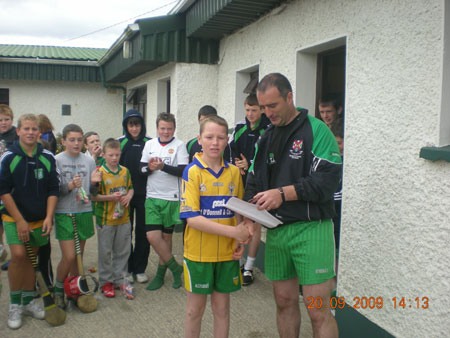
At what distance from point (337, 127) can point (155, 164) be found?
1.77 metres

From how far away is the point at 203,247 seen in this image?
2734 millimetres

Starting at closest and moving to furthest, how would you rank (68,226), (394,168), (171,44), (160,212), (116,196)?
(394,168) → (68,226) → (116,196) → (160,212) → (171,44)

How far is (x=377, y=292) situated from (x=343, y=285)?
40cm

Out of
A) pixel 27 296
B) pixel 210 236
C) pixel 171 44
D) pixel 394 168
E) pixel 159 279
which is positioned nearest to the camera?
pixel 210 236

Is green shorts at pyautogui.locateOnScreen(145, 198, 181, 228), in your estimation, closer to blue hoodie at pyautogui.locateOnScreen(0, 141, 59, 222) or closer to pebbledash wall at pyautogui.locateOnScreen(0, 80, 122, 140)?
blue hoodie at pyautogui.locateOnScreen(0, 141, 59, 222)

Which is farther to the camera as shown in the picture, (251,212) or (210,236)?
(210,236)

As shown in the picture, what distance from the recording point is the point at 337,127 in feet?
12.9

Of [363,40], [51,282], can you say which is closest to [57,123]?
[51,282]

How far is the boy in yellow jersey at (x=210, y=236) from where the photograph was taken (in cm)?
271

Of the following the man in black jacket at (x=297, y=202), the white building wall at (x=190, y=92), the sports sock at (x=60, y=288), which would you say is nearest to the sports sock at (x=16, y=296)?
the sports sock at (x=60, y=288)

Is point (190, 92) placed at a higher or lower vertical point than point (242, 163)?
higher

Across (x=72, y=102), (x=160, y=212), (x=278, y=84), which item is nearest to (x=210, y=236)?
(x=278, y=84)

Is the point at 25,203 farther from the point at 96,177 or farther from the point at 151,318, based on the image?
the point at 151,318

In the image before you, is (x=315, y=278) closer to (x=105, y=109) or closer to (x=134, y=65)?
(x=134, y=65)
